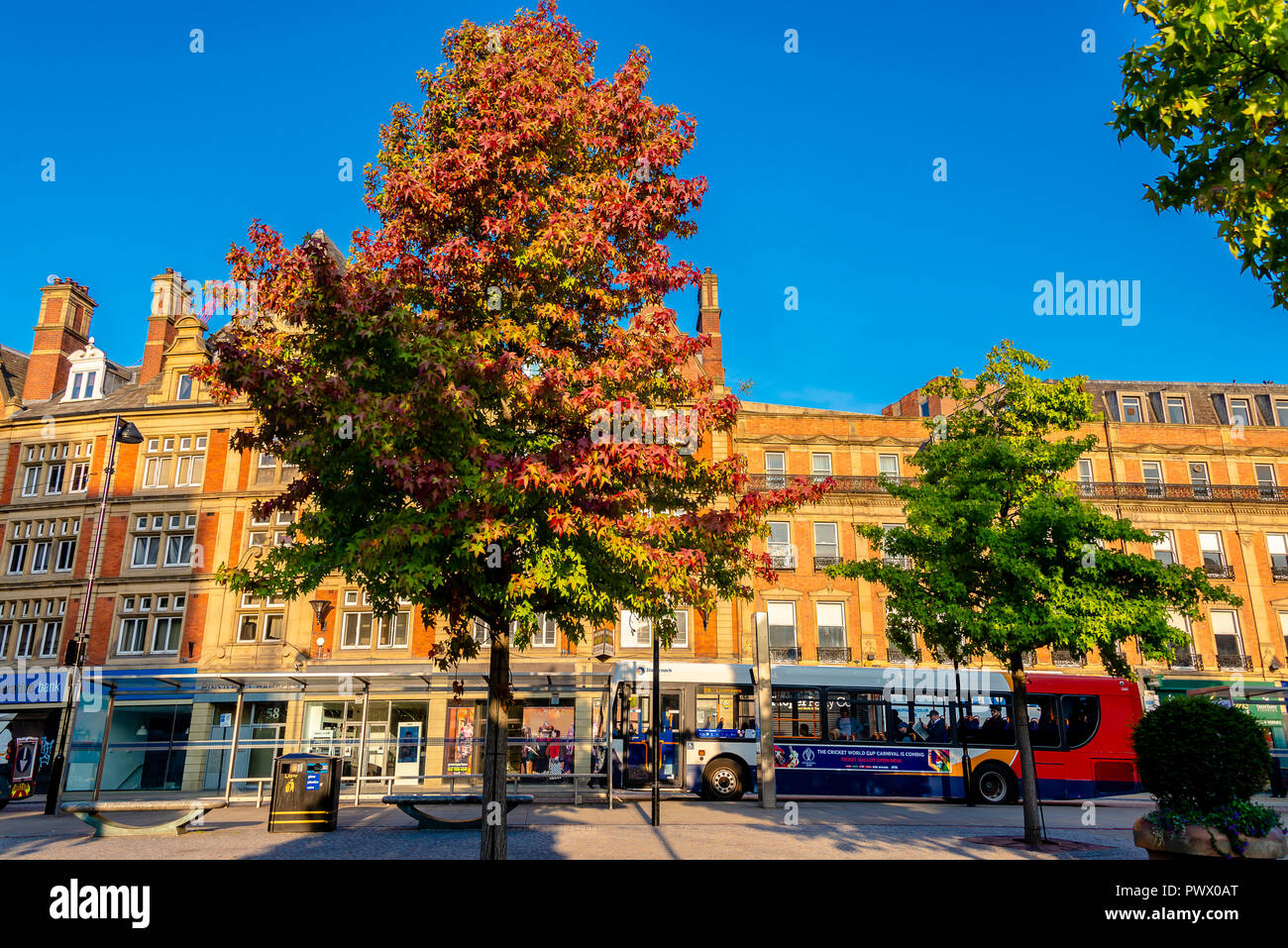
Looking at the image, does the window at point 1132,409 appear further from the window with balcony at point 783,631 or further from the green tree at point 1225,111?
the green tree at point 1225,111

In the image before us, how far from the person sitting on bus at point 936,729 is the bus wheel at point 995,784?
1335 mm

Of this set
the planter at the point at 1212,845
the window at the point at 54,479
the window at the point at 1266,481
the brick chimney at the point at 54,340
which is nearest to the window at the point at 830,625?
the window at the point at 1266,481

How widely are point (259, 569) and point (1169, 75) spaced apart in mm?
11128

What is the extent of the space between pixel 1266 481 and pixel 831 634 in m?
23.2

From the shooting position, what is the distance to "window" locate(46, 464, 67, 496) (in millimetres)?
36781

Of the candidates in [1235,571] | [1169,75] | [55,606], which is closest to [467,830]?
[1169,75]

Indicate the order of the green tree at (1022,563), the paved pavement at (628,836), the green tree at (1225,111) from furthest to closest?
the green tree at (1022,563)
the paved pavement at (628,836)
the green tree at (1225,111)

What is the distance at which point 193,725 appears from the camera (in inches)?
1326

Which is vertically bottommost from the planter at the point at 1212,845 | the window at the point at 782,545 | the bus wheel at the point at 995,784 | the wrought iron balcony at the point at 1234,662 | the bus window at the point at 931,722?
the bus wheel at the point at 995,784

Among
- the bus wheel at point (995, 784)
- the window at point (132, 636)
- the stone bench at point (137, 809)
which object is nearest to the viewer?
the stone bench at point (137, 809)

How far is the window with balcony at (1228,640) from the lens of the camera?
1475 inches

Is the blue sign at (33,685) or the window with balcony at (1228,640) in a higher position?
the window with balcony at (1228,640)
